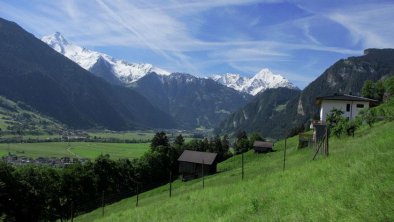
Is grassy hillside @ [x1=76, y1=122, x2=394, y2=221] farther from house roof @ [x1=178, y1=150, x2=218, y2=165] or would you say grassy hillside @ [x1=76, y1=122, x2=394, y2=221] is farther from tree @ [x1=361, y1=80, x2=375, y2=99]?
tree @ [x1=361, y1=80, x2=375, y2=99]

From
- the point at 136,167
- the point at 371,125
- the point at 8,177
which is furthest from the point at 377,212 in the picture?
the point at 136,167

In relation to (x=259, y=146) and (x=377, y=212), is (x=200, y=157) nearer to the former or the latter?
(x=259, y=146)

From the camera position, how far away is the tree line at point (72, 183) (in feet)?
228

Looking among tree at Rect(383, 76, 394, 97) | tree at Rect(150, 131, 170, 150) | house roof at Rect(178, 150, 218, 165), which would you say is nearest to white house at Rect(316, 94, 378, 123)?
tree at Rect(383, 76, 394, 97)

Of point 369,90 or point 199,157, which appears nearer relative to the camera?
point 199,157

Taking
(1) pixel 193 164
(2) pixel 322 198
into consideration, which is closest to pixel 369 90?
(1) pixel 193 164

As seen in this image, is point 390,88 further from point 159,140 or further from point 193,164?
point 159,140

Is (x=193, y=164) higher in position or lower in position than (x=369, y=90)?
lower

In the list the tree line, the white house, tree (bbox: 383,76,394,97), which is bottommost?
the tree line

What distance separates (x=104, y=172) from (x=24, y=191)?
2999cm

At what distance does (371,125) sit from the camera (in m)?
43.7

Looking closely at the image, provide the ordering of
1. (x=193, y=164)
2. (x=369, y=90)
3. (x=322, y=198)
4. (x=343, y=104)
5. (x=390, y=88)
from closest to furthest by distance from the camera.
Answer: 1. (x=322, y=198)
2. (x=390, y=88)
3. (x=343, y=104)
4. (x=193, y=164)
5. (x=369, y=90)

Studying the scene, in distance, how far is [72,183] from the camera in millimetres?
87500

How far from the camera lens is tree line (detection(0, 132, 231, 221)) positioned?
69625 mm
